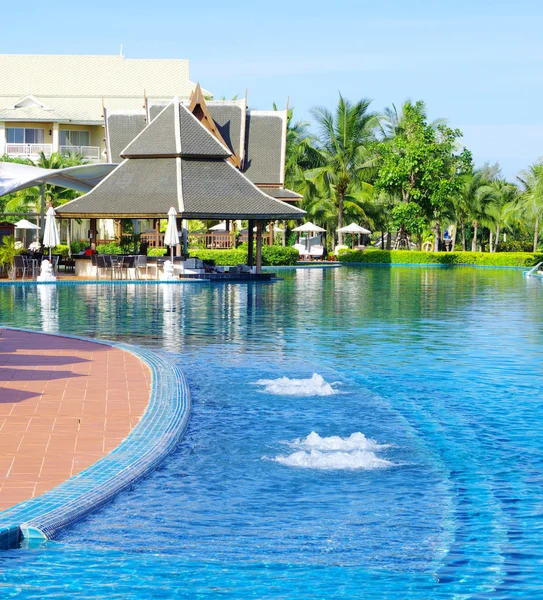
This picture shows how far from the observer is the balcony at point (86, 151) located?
63.1 m

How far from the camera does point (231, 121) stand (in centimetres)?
4694

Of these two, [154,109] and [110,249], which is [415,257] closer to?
[154,109]

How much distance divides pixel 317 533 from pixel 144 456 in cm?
191

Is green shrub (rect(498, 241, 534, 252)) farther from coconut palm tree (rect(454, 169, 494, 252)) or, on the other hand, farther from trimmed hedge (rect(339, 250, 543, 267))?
trimmed hedge (rect(339, 250, 543, 267))

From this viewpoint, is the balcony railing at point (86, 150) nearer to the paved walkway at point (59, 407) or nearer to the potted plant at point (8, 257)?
the potted plant at point (8, 257)

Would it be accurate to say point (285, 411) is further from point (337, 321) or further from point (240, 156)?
point (240, 156)

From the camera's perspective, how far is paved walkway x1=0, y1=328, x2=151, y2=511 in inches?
274

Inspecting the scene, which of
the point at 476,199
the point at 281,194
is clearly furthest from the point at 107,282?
the point at 476,199

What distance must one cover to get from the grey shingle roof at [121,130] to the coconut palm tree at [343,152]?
44.6 feet

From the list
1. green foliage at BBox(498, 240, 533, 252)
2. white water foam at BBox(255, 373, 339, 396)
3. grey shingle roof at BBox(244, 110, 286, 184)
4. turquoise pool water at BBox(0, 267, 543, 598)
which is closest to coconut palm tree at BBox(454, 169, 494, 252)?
green foliage at BBox(498, 240, 533, 252)

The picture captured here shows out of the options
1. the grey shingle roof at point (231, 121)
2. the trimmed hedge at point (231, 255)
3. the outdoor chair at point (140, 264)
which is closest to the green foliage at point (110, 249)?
the trimmed hedge at point (231, 255)

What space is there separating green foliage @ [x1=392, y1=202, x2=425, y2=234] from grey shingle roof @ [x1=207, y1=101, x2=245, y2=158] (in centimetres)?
1498

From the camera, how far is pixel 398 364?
13.7 metres

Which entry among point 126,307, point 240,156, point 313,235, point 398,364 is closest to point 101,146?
point 313,235
